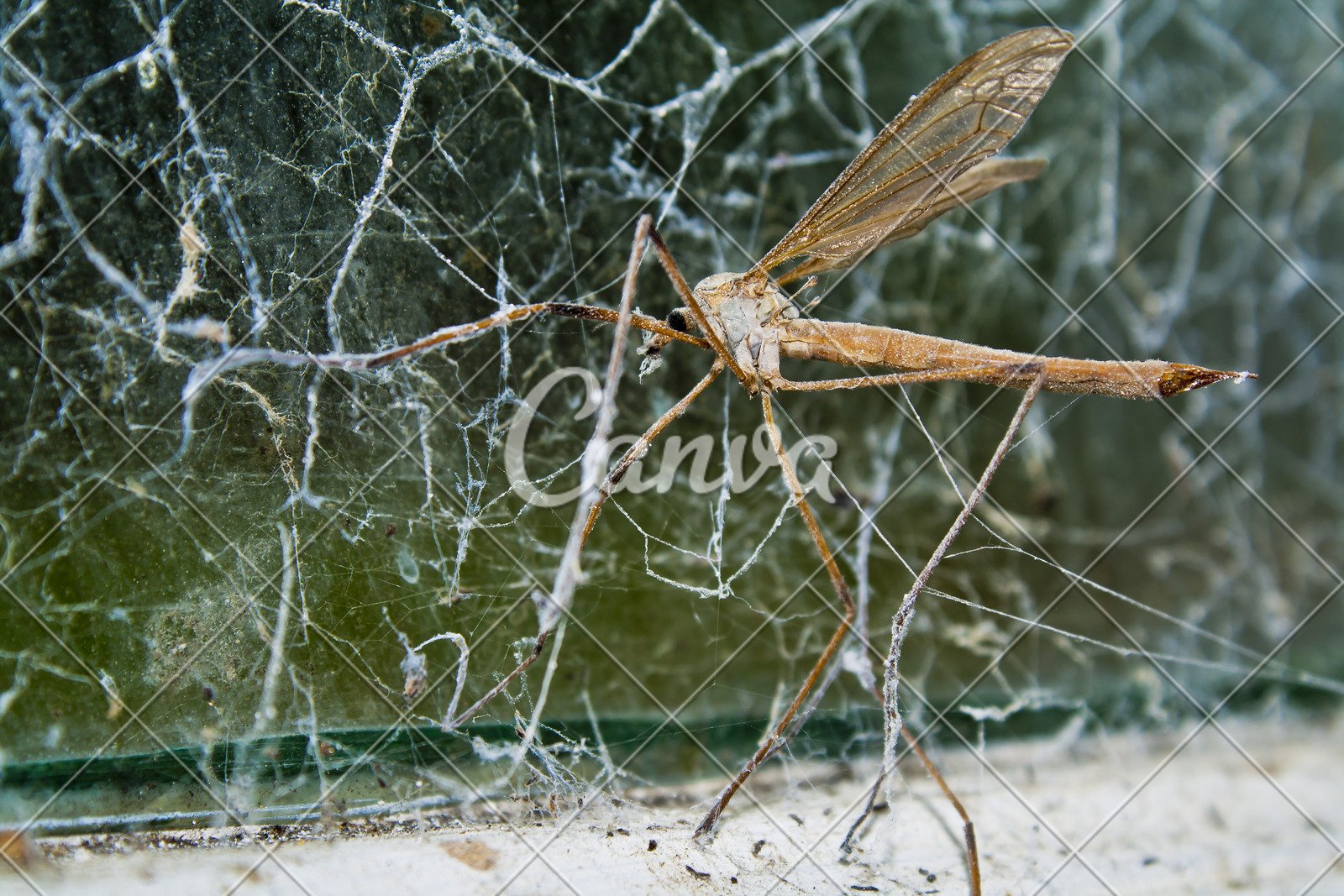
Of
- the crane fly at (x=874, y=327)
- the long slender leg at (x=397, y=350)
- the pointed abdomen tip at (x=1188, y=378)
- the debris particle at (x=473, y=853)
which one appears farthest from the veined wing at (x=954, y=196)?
the debris particle at (x=473, y=853)

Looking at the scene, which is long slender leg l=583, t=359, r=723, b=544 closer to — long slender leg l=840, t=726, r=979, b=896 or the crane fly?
the crane fly

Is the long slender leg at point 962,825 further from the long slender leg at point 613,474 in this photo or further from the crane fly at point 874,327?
the long slender leg at point 613,474

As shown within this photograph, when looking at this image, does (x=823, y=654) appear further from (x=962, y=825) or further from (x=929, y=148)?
(x=929, y=148)

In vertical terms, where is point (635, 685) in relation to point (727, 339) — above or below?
below

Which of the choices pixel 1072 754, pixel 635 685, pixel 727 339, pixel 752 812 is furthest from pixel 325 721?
pixel 1072 754

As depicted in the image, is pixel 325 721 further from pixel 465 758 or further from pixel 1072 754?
pixel 1072 754

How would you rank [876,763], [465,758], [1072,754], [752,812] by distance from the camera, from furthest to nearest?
[1072,754]
[876,763]
[752,812]
[465,758]

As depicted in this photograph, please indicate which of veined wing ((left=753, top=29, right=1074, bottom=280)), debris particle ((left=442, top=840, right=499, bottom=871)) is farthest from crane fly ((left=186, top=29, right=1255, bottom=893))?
debris particle ((left=442, top=840, right=499, bottom=871))
